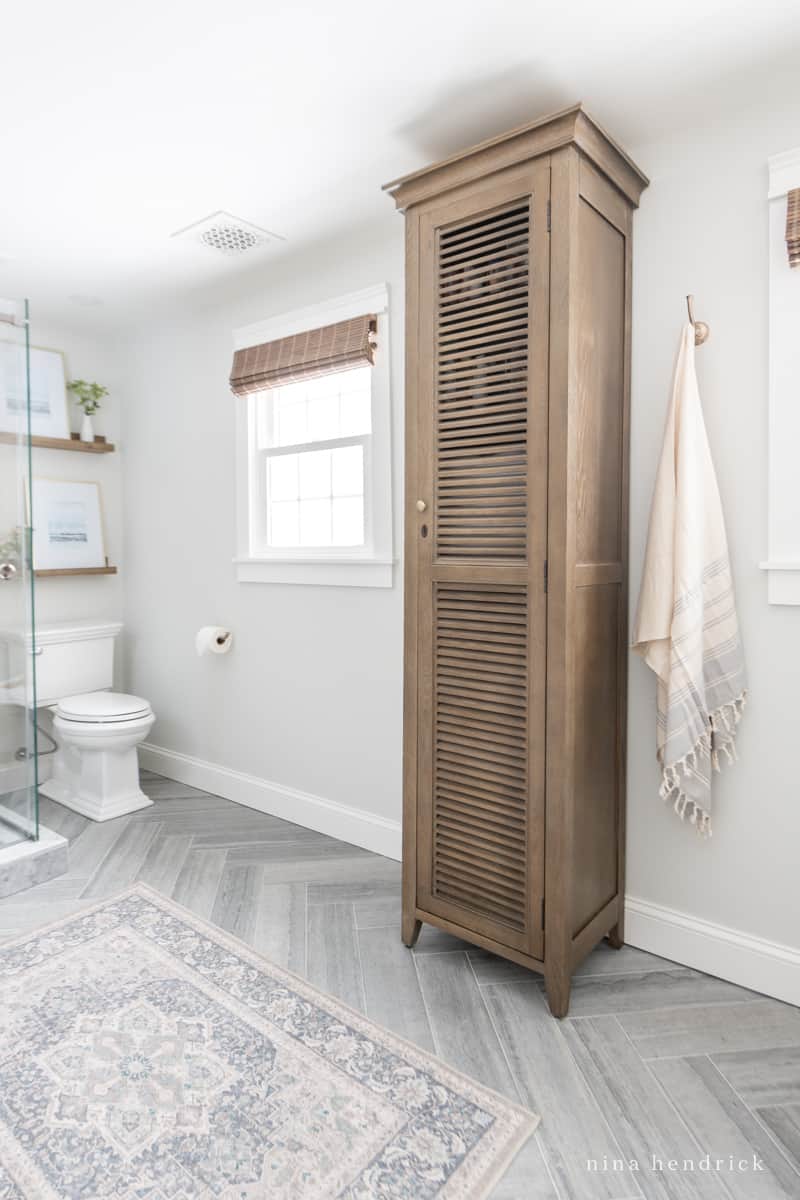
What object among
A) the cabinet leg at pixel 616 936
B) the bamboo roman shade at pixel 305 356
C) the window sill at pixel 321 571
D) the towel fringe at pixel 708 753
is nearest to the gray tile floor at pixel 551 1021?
the cabinet leg at pixel 616 936

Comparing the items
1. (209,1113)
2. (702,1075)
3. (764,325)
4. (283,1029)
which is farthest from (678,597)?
(209,1113)

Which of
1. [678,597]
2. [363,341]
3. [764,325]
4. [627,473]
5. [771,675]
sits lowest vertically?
[771,675]

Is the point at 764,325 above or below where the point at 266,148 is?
below

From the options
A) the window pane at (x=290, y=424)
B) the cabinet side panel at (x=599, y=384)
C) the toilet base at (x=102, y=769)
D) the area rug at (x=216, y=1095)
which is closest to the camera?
the area rug at (x=216, y=1095)

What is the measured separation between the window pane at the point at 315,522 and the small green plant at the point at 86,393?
1452mm

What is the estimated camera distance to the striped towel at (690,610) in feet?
6.12

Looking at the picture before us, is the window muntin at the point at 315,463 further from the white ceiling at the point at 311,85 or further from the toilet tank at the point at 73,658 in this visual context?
the toilet tank at the point at 73,658

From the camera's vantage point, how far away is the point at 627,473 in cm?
208

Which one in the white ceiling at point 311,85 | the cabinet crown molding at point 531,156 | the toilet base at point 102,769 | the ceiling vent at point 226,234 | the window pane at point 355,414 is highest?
the ceiling vent at point 226,234

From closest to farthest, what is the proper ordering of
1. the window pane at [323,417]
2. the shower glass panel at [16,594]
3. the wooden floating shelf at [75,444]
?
the shower glass panel at [16,594]
the window pane at [323,417]
the wooden floating shelf at [75,444]

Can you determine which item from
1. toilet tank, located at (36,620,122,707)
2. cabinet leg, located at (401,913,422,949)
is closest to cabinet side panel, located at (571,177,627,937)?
cabinet leg, located at (401,913,422,949)

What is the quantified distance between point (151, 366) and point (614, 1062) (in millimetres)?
3535

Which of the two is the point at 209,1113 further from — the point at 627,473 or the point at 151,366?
the point at 151,366

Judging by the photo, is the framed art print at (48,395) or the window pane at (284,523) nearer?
the window pane at (284,523)
